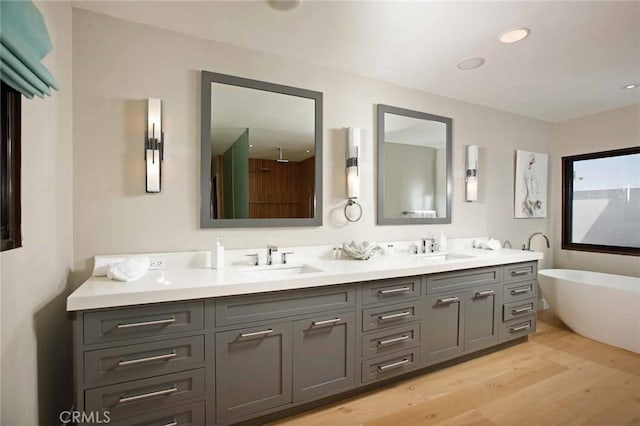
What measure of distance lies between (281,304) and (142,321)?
70 cm

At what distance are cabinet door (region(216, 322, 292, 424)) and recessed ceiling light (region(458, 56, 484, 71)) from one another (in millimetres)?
2415

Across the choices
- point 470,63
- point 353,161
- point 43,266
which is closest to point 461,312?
point 353,161

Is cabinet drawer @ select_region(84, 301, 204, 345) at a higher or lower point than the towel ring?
lower

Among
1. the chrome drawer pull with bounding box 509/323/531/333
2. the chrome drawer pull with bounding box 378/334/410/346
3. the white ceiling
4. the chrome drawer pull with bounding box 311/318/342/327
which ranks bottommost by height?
the chrome drawer pull with bounding box 509/323/531/333

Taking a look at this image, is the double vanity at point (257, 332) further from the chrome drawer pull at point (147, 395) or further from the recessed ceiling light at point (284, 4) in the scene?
the recessed ceiling light at point (284, 4)

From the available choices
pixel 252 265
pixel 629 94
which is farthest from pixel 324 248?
pixel 629 94

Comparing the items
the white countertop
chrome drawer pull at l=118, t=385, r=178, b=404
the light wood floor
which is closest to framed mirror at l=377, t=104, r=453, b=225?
the white countertop

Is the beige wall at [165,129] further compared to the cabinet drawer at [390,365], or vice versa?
the cabinet drawer at [390,365]

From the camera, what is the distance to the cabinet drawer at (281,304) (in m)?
1.67

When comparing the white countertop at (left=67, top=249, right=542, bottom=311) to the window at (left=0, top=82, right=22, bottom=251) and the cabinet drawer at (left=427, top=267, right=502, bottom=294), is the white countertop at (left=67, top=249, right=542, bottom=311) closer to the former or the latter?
the cabinet drawer at (left=427, top=267, right=502, bottom=294)

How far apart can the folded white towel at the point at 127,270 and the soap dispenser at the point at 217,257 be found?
40 centimetres

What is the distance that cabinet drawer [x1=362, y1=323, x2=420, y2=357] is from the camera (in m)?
2.09

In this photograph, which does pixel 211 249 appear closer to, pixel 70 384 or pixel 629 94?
pixel 70 384

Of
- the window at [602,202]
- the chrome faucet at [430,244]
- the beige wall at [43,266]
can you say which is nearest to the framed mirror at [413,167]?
the chrome faucet at [430,244]
